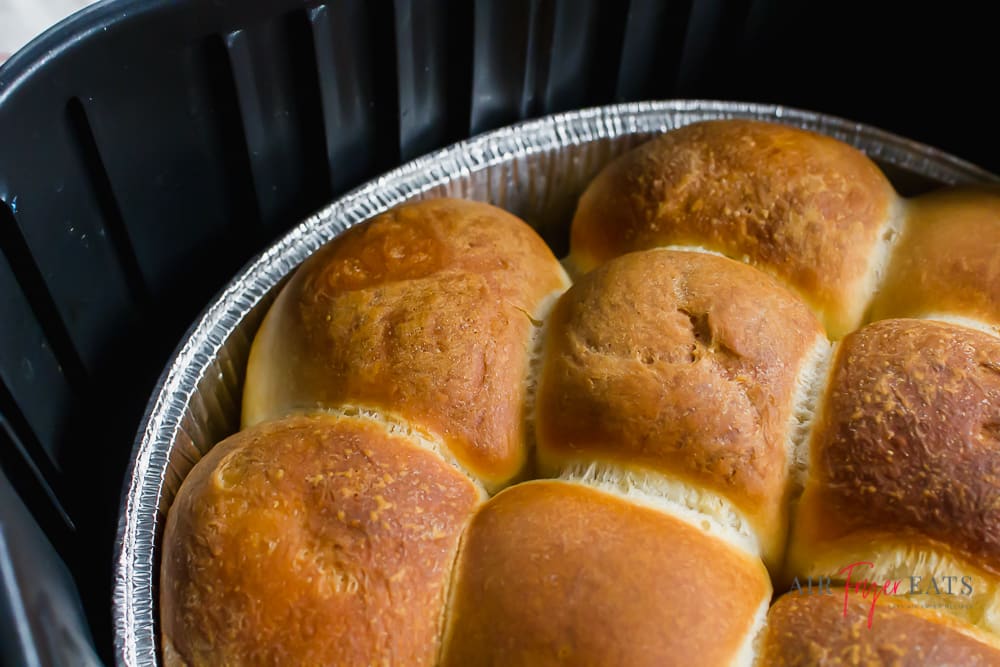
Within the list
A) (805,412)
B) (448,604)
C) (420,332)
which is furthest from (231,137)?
(805,412)

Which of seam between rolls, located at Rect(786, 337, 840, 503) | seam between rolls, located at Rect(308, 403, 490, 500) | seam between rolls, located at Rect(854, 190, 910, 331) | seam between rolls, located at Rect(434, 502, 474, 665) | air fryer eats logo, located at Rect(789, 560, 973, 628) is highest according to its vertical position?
seam between rolls, located at Rect(854, 190, 910, 331)

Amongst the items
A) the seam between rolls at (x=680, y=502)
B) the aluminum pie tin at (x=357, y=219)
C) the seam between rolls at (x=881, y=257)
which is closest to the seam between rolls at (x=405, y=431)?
the seam between rolls at (x=680, y=502)

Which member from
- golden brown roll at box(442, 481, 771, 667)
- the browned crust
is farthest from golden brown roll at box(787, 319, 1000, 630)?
golden brown roll at box(442, 481, 771, 667)

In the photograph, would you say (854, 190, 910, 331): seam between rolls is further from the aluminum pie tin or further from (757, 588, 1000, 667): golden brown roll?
(757, 588, 1000, 667): golden brown roll

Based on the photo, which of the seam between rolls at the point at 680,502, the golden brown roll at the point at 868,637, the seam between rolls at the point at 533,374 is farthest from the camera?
the seam between rolls at the point at 533,374

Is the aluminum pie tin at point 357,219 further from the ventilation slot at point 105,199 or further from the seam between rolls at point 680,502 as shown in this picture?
the seam between rolls at point 680,502

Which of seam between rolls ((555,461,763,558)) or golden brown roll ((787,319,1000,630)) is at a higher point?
golden brown roll ((787,319,1000,630))
